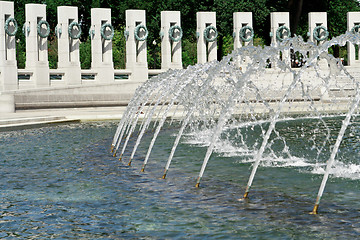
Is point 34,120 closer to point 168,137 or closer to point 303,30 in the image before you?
point 168,137

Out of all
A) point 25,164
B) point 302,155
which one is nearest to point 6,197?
point 25,164

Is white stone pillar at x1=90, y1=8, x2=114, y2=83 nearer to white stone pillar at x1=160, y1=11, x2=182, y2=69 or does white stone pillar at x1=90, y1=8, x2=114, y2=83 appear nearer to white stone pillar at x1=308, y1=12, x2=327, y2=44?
white stone pillar at x1=160, y1=11, x2=182, y2=69

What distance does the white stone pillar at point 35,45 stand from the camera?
114 feet

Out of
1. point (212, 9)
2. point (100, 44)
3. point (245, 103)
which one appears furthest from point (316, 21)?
point (245, 103)

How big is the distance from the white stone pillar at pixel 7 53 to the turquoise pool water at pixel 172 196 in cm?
1889

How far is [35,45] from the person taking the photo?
35.8 m

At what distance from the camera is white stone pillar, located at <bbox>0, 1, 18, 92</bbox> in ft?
111

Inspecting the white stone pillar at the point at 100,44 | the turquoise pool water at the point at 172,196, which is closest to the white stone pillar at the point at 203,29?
the white stone pillar at the point at 100,44

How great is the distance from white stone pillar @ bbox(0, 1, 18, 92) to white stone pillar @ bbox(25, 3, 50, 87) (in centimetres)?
95

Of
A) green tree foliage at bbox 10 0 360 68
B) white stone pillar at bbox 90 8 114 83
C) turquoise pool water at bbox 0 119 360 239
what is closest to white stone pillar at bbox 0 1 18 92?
white stone pillar at bbox 90 8 114 83

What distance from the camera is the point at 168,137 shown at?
1908cm

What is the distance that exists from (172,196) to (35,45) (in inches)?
1096

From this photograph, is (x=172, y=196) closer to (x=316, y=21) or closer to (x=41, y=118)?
(x=41, y=118)

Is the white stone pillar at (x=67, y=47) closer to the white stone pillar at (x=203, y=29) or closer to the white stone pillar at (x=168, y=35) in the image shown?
the white stone pillar at (x=168, y=35)
